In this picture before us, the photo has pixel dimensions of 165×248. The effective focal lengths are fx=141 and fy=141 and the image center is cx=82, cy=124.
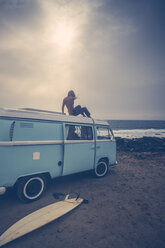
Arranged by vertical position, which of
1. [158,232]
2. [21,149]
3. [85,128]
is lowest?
[158,232]

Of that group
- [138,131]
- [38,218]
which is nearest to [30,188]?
[38,218]

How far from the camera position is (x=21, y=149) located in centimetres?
393

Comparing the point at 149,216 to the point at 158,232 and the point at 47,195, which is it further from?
the point at 47,195

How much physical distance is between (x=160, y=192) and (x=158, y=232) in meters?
Answer: 2.29

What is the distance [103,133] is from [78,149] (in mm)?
1817

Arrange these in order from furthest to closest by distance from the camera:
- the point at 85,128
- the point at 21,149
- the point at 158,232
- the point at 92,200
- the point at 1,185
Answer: the point at 85,128
the point at 92,200
the point at 21,149
the point at 1,185
the point at 158,232

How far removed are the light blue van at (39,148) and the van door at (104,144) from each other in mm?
214

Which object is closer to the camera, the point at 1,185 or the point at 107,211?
the point at 1,185

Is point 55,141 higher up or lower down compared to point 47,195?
higher up

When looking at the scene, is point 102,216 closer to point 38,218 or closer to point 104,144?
point 38,218

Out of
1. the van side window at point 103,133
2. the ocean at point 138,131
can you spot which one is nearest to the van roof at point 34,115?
the van side window at point 103,133

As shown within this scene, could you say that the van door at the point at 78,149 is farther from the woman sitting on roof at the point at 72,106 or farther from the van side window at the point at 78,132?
the woman sitting on roof at the point at 72,106

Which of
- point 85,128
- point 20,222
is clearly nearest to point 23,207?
point 20,222

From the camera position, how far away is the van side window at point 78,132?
5.12 m
